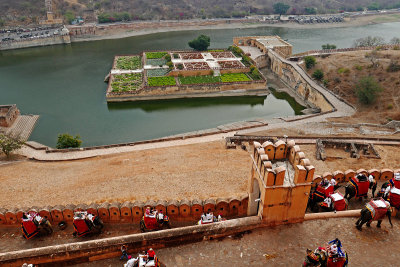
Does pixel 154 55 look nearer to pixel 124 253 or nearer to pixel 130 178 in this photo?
pixel 130 178

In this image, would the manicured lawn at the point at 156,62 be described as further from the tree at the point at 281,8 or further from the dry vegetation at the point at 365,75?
the tree at the point at 281,8

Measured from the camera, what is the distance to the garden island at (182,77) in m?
41.0

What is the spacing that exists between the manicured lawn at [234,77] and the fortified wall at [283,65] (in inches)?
249

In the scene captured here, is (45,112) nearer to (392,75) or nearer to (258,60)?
(258,60)

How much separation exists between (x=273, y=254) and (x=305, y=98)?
34.9 meters

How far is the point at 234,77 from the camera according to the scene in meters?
44.8

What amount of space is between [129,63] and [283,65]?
2470 centimetres

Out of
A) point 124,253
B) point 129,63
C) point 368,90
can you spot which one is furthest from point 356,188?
point 129,63

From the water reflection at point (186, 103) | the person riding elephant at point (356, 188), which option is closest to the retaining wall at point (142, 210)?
the person riding elephant at point (356, 188)

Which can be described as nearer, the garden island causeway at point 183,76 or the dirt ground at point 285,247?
the dirt ground at point 285,247

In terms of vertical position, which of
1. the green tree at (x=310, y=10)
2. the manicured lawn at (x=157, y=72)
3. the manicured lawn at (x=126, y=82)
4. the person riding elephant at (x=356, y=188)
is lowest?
the manicured lawn at (x=126, y=82)

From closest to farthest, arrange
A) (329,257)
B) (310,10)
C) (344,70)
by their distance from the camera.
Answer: (329,257) → (344,70) → (310,10)

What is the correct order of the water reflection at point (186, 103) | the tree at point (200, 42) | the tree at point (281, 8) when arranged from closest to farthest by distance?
the water reflection at point (186, 103), the tree at point (200, 42), the tree at point (281, 8)

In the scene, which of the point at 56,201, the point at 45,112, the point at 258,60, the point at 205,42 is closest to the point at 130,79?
the point at 45,112
